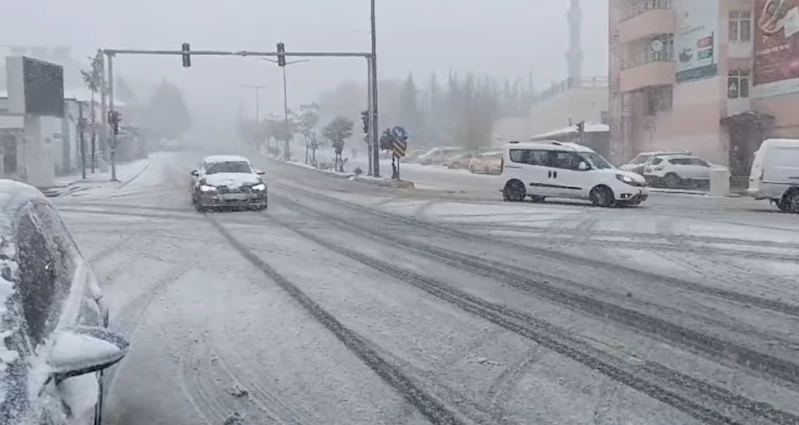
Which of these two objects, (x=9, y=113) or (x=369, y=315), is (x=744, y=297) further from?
(x=9, y=113)

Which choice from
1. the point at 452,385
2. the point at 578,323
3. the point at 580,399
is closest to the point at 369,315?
the point at 578,323

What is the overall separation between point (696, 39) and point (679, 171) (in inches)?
392

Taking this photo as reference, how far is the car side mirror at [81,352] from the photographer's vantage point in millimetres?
3176

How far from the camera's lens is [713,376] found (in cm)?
620

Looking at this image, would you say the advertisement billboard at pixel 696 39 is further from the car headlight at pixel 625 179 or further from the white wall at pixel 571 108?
the white wall at pixel 571 108

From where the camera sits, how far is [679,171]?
1451 inches

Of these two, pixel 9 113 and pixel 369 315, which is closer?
pixel 369 315

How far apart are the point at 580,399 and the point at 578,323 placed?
2.43 metres

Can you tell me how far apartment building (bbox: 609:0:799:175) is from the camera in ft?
127

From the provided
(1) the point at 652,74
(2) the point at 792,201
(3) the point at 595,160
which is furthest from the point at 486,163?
(2) the point at 792,201

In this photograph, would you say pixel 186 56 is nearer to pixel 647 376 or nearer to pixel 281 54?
pixel 281 54

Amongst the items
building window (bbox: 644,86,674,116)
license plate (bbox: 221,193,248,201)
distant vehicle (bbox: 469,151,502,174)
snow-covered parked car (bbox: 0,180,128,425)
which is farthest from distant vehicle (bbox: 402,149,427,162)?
snow-covered parked car (bbox: 0,180,128,425)

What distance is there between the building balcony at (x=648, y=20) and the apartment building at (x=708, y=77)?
53 millimetres

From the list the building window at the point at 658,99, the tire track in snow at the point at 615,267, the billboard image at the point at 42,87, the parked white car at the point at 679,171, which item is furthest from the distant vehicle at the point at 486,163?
the tire track in snow at the point at 615,267
